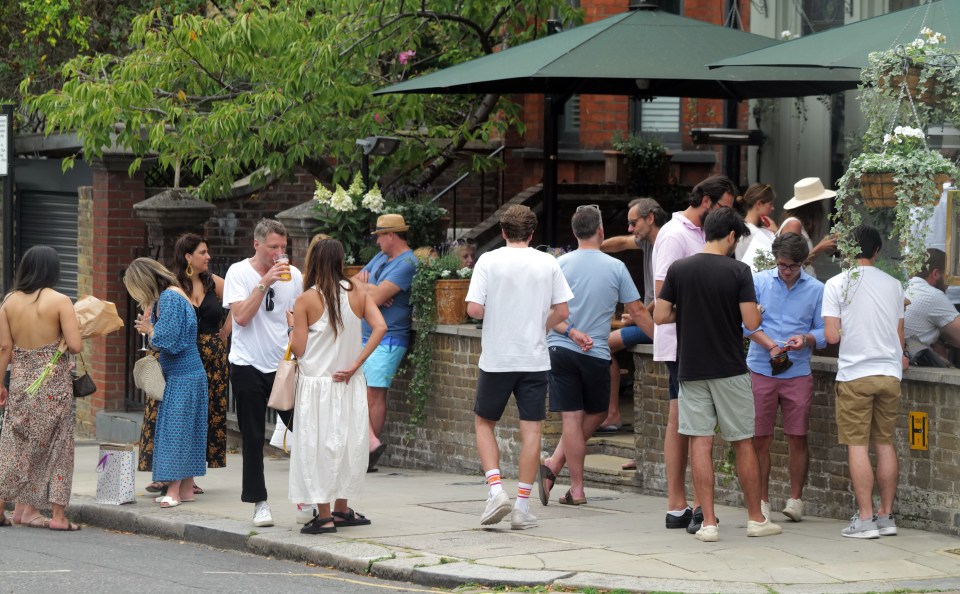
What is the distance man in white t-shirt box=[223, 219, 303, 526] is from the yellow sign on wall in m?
3.98

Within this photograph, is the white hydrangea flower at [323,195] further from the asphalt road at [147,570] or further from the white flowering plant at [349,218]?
the asphalt road at [147,570]

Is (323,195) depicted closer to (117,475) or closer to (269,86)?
(269,86)

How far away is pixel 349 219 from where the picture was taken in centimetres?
1291

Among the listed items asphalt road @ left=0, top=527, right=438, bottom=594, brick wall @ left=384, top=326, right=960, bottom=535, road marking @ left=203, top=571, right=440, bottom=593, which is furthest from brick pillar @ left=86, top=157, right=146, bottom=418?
road marking @ left=203, top=571, right=440, bottom=593

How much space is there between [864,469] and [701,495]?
0.97 metres

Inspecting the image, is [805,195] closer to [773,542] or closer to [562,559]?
[773,542]

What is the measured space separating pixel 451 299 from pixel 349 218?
1633 millimetres

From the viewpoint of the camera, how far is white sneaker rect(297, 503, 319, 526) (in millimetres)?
9109

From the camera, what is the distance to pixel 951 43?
9.12 metres

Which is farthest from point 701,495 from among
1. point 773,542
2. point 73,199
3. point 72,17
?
point 72,17

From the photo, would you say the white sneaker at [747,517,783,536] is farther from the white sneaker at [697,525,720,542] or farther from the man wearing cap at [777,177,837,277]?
the man wearing cap at [777,177,837,277]

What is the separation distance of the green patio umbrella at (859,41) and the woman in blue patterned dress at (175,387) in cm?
421

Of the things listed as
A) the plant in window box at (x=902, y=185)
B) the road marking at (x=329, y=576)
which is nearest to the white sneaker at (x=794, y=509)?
the plant in window box at (x=902, y=185)

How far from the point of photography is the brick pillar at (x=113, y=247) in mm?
15484
